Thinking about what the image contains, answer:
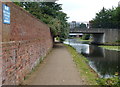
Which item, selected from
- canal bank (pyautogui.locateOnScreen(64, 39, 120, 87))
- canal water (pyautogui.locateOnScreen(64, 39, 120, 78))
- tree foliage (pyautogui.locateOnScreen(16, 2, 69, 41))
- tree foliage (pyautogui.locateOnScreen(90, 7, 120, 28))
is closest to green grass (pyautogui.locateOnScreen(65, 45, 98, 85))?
canal bank (pyautogui.locateOnScreen(64, 39, 120, 87))

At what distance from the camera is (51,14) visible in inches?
1001

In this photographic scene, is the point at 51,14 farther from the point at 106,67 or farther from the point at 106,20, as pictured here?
the point at 106,20

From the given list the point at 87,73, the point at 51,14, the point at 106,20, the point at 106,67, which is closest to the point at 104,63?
the point at 106,67

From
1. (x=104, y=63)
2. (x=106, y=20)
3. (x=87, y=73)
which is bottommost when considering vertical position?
(x=104, y=63)

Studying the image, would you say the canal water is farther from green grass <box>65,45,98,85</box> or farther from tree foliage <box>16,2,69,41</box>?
tree foliage <box>16,2,69,41</box>

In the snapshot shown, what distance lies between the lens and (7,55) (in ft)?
14.4

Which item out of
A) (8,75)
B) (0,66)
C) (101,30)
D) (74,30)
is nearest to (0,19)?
(0,66)

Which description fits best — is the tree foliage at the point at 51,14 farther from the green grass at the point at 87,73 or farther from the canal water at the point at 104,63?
the green grass at the point at 87,73

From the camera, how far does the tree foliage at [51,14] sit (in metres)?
21.9

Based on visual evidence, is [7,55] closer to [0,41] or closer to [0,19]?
[0,41]

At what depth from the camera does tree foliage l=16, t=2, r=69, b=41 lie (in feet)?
72.0

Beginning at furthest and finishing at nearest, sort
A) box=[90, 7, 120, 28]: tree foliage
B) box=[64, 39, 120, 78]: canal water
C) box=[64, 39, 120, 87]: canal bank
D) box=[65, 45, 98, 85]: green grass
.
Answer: box=[90, 7, 120, 28]: tree foliage, box=[64, 39, 120, 78]: canal water, box=[64, 39, 120, 87]: canal bank, box=[65, 45, 98, 85]: green grass

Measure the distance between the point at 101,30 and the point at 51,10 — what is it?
78.9 feet

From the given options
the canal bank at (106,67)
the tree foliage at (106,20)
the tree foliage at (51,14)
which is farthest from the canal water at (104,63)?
the tree foliage at (106,20)
